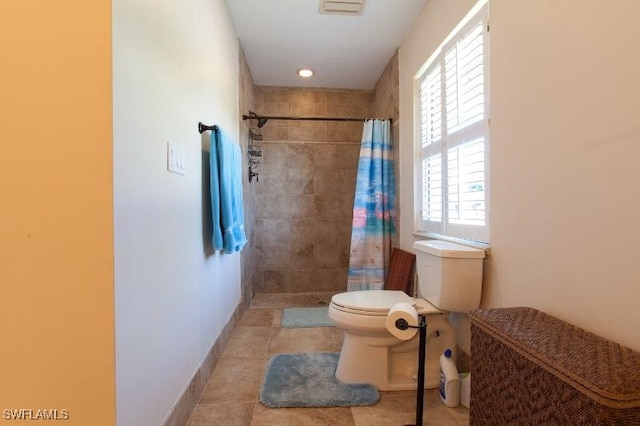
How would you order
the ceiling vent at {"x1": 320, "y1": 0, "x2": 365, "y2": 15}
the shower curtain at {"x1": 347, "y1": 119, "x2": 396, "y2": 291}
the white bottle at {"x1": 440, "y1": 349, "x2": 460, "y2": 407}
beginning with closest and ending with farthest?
the white bottle at {"x1": 440, "y1": 349, "x2": 460, "y2": 407} < the ceiling vent at {"x1": 320, "y1": 0, "x2": 365, "y2": 15} < the shower curtain at {"x1": 347, "y1": 119, "x2": 396, "y2": 291}

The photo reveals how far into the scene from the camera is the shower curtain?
2885 millimetres

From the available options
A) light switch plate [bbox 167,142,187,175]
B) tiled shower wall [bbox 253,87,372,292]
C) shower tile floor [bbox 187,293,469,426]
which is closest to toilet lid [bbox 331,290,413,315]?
shower tile floor [bbox 187,293,469,426]

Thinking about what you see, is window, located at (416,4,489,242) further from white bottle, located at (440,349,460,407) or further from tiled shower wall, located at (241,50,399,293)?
tiled shower wall, located at (241,50,399,293)

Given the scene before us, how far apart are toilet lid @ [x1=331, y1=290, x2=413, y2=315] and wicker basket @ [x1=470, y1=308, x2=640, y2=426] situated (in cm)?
55

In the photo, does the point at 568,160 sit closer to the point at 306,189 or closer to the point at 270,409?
the point at 270,409

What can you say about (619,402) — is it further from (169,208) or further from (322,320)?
(322,320)

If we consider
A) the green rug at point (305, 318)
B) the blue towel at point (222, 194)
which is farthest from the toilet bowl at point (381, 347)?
the green rug at point (305, 318)

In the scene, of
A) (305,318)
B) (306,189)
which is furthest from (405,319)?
(306,189)

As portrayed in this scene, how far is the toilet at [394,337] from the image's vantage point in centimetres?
161

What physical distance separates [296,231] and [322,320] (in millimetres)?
1164

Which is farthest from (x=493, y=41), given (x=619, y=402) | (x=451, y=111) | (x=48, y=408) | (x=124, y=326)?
(x=48, y=408)

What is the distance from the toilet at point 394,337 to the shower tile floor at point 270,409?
10 centimetres

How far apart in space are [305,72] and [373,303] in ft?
7.95

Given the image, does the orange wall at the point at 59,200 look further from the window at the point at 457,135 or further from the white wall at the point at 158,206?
the window at the point at 457,135
